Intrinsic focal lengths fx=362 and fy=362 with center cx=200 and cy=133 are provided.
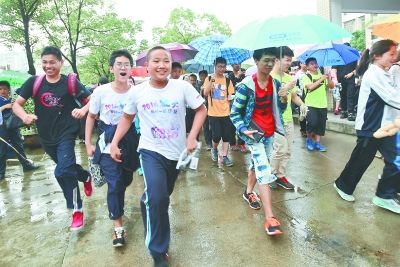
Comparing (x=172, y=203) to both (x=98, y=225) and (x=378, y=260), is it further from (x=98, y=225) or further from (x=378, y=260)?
(x=378, y=260)

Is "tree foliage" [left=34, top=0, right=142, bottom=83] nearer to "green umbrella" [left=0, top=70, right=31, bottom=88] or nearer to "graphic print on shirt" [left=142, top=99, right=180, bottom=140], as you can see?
"green umbrella" [left=0, top=70, right=31, bottom=88]

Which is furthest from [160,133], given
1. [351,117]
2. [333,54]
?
[351,117]

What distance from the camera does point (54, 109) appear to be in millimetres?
3795

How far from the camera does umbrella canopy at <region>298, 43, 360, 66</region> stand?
6168mm

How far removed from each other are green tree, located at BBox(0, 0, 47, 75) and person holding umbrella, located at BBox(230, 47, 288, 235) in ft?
42.9

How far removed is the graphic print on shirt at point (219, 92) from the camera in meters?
6.12

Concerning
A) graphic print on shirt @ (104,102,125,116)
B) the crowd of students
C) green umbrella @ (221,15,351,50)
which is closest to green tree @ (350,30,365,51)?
the crowd of students

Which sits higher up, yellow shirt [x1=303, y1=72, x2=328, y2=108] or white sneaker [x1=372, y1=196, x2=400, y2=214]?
yellow shirt [x1=303, y1=72, x2=328, y2=108]

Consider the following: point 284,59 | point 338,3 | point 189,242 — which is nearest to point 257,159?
Answer: point 189,242

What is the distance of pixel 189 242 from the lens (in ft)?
11.0

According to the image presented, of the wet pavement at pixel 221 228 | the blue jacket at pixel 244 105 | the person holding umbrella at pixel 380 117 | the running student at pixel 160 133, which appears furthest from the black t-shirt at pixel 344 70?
the running student at pixel 160 133

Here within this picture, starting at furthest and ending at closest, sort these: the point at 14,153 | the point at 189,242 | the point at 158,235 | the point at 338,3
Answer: the point at 338,3 → the point at 14,153 → the point at 189,242 → the point at 158,235

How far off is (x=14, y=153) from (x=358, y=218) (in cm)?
619

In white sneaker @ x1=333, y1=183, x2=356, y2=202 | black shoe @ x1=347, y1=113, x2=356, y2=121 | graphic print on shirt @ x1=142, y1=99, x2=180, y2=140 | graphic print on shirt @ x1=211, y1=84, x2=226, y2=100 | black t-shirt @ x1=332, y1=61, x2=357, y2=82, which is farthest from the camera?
black t-shirt @ x1=332, y1=61, x2=357, y2=82
